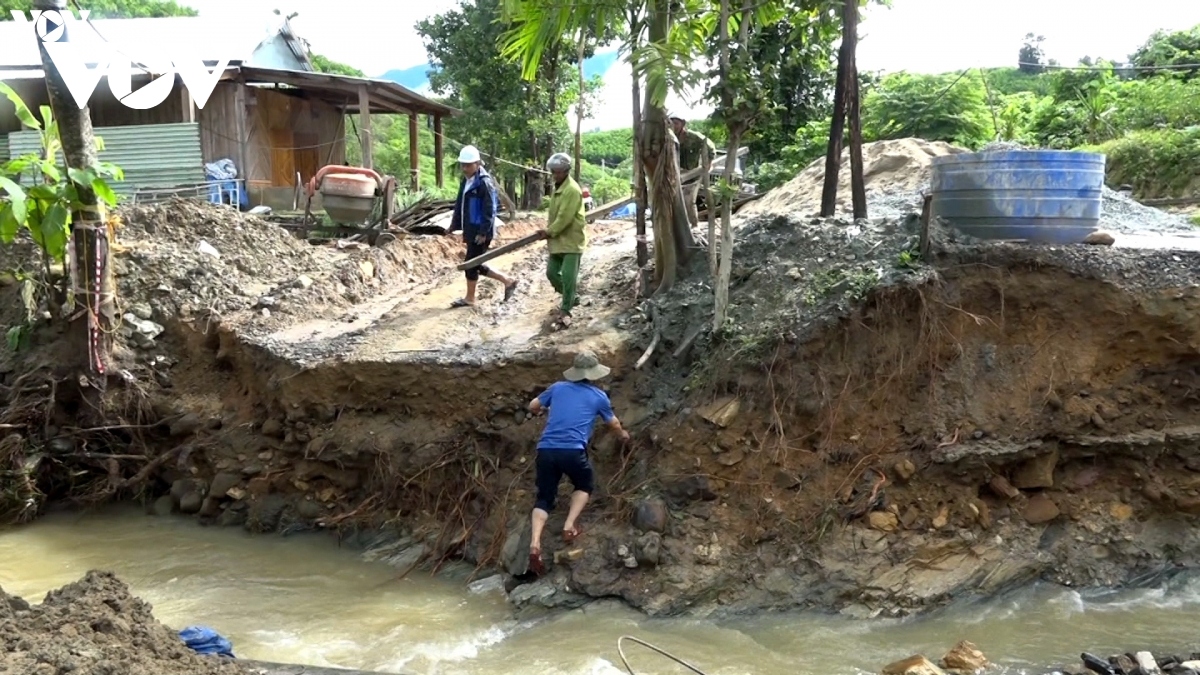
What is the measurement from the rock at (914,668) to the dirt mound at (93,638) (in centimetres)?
330

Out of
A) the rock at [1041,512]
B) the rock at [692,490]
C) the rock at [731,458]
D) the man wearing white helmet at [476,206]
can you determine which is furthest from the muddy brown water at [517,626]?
the man wearing white helmet at [476,206]

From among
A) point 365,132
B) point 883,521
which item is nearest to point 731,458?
point 883,521

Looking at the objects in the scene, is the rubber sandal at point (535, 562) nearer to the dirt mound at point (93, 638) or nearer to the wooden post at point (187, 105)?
the dirt mound at point (93, 638)

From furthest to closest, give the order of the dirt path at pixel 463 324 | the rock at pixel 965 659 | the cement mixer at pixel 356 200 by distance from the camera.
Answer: the cement mixer at pixel 356 200, the dirt path at pixel 463 324, the rock at pixel 965 659

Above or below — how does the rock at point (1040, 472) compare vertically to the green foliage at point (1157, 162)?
below

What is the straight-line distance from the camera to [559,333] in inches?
285

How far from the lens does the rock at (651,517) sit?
600 centimetres

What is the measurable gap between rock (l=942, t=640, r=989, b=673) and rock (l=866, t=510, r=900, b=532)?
1070 mm

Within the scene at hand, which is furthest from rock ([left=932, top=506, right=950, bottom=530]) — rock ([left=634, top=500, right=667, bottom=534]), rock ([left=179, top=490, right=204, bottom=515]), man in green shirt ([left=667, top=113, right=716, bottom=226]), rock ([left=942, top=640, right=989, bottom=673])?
rock ([left=179, top=490, right=204, bottom=515])

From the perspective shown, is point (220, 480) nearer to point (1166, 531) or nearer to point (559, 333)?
point (559, 333)

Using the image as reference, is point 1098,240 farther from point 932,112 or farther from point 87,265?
point 932,112

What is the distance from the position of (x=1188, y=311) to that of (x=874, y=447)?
2334mm

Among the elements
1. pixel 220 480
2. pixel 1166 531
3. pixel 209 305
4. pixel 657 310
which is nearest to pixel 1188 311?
pixel 1166 531

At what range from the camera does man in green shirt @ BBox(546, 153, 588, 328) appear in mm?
7449
